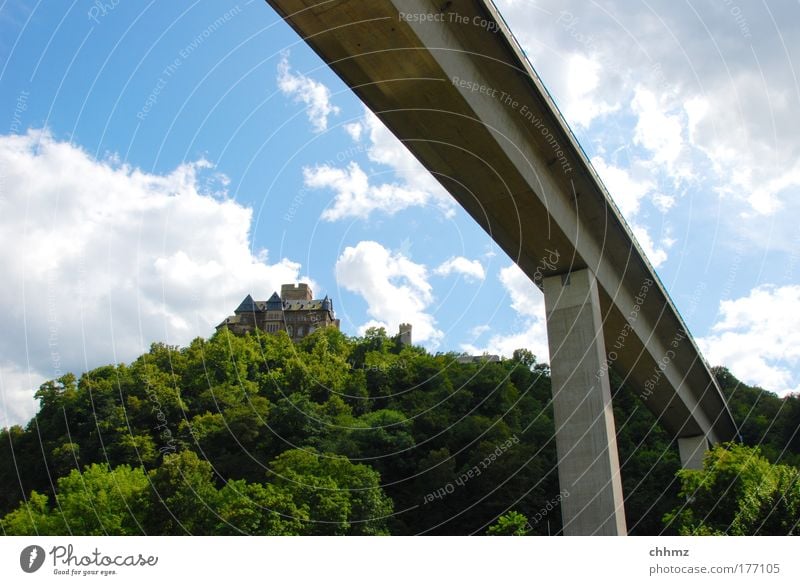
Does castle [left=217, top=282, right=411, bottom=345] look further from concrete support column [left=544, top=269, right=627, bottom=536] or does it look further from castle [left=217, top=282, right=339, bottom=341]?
concrete support column [left=544, top=269, right=627, bottom=536]

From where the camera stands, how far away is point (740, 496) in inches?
1033

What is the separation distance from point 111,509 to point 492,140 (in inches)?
1897

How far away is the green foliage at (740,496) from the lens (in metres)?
19.2

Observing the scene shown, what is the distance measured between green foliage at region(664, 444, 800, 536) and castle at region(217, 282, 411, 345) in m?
89.2

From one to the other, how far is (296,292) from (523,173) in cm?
11804

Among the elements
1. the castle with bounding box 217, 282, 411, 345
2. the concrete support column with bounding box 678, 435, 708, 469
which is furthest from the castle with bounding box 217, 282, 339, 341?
the concrete support column with bounding box 678, 435, 708, 469

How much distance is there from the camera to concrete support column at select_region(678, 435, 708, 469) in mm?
40531

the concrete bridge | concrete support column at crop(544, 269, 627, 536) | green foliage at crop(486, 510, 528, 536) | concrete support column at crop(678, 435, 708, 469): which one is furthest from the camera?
concrete support column at crop(678, 435, 708, 469)

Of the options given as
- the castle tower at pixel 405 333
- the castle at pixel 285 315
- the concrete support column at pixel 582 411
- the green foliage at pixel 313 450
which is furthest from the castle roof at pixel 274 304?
the concrete support column at pixel 582 411

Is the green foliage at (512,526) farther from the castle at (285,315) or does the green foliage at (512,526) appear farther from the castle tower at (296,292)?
the castle tower at (296,292)

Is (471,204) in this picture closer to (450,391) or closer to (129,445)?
(450,391)

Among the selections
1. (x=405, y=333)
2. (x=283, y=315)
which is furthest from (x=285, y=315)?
(x=405, y=333)

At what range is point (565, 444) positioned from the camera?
18.7 m

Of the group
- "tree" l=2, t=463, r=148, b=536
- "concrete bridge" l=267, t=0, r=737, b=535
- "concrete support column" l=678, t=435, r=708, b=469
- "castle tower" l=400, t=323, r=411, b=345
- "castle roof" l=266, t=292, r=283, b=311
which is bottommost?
"tree" l=2, t=463, r=148, b=536
